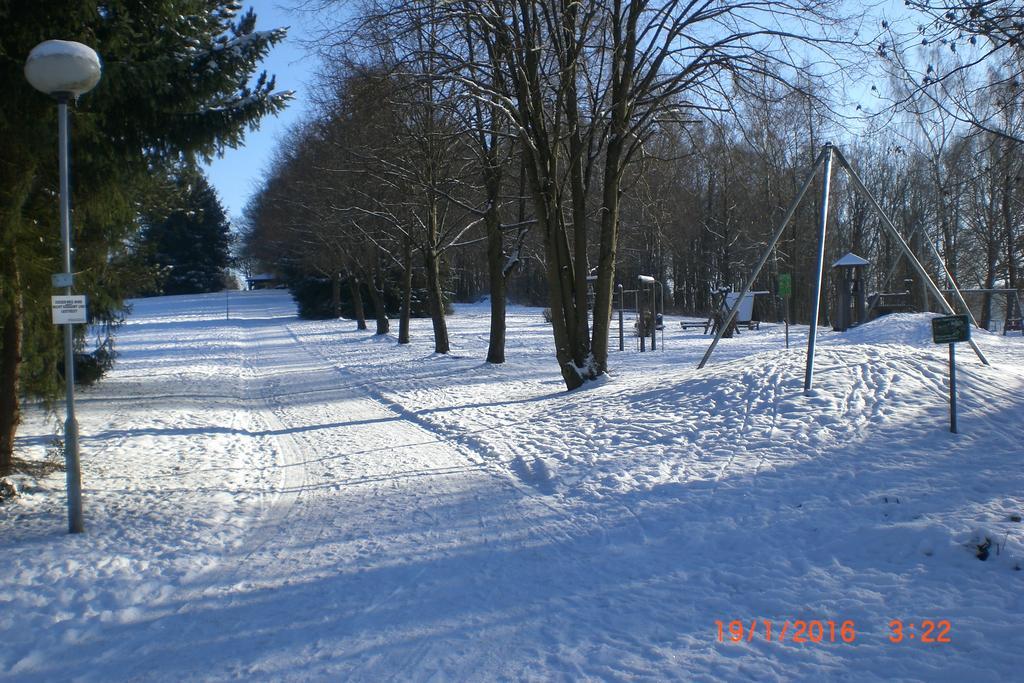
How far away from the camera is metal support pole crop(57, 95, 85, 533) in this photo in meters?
6.13

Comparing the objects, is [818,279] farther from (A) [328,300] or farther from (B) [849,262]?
(A) [328,300]

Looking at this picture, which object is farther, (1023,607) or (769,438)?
(769,438)

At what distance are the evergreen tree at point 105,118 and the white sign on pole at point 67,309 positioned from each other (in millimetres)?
1526

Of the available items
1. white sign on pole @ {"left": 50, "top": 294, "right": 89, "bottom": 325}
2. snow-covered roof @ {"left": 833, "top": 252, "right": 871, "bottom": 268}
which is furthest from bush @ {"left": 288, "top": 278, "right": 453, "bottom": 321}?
white sign on pole @ {"left": 50, "top": 294, "right": 89, "bottom": 325}

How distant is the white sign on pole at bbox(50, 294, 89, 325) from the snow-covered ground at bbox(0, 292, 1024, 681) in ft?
6.01

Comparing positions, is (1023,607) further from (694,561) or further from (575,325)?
(575,325)

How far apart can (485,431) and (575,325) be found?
12.3 ft

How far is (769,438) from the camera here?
8.48 metres

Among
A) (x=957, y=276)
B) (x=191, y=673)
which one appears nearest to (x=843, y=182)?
(x=957, y=276)
